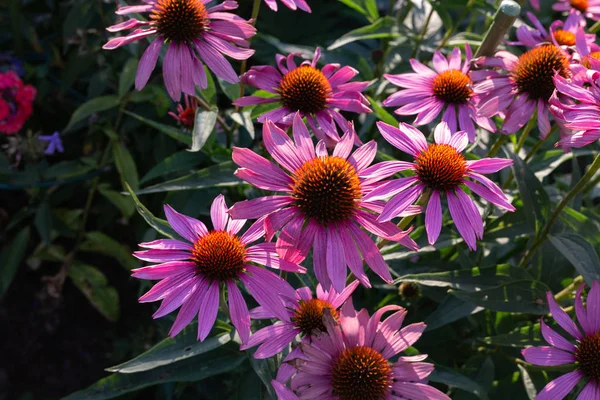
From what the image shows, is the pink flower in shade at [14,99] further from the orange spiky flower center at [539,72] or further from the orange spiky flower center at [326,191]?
the orange spiky flower center at [539,72]

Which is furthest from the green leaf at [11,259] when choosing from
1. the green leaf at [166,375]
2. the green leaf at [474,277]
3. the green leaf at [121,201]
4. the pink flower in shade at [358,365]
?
the green leaf at [474,277]

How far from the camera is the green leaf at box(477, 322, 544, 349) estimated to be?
1301 mm

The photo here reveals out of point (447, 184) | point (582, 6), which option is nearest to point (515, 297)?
point (447, 184)

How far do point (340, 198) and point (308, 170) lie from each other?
0.08m

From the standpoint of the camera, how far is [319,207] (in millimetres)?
1028

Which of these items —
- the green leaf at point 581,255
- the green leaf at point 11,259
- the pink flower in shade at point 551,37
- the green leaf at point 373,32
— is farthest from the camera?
the green leaf at point 11,259

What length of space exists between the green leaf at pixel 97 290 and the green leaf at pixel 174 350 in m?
1.11

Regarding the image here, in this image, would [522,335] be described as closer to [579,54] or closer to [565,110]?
[565,110]

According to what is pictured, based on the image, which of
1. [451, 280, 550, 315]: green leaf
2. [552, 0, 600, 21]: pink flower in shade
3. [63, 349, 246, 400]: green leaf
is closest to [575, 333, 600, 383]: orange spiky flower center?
[451, 280, 550, 315]: green leaf

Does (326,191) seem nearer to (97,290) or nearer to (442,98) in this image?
(442,98)

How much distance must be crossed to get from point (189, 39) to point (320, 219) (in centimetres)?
53

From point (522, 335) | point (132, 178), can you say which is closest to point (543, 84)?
point (522, 335)

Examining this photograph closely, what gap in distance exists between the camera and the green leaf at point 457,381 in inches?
48.2

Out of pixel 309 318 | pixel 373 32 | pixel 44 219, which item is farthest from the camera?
pixel 44 219
